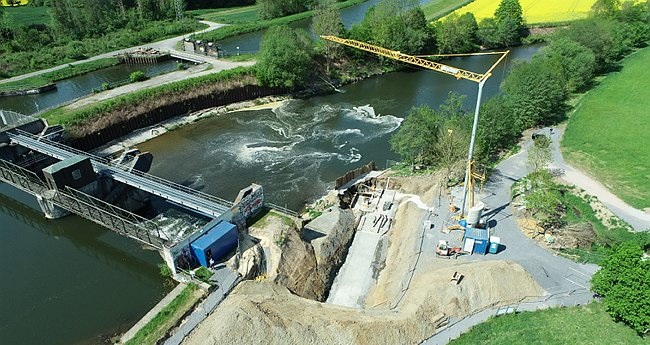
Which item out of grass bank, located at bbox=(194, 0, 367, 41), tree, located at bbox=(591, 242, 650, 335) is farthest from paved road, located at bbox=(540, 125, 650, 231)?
grass bank, located at bbox=(194, 0, 367, 41)

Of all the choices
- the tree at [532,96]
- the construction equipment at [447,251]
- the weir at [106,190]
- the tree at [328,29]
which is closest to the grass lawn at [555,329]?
the construction equipment at [447,251]

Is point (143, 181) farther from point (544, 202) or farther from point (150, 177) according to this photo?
point (544, 202)

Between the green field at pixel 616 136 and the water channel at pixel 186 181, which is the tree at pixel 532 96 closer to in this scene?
the green field at pixel 616 136

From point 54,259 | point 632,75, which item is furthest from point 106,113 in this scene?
point 632,75

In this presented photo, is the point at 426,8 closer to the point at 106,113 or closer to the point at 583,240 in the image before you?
the point at 106,113

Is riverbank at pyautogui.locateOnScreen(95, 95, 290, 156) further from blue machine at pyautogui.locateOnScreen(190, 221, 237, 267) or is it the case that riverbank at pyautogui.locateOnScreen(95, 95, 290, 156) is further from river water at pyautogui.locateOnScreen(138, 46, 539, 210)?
blue machine at pyautogui.locateOnScreen(190, 221, 237, 267)

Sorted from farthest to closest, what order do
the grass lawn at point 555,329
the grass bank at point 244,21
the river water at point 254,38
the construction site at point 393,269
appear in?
the grass bank at point 244,21 → the river water at point 254,38 → the construction site at point 393,269 → the grass lawn at point 555,329
